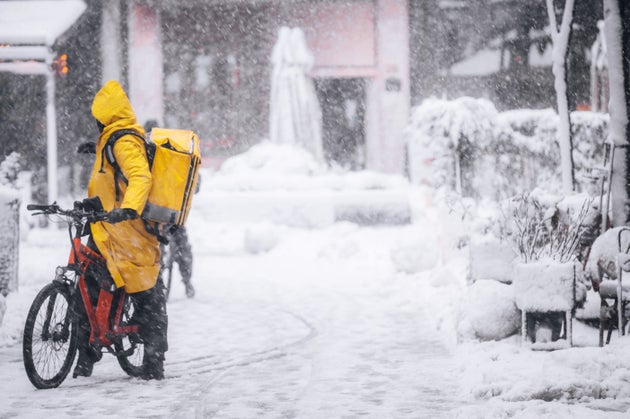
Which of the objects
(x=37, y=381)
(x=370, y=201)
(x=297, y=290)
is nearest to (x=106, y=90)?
(x=37, y=381)

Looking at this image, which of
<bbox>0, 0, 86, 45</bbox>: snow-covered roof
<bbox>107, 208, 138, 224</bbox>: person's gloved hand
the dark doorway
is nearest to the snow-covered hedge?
<bbox>107, 208, 138, 224</bbox>: person's gloved hand

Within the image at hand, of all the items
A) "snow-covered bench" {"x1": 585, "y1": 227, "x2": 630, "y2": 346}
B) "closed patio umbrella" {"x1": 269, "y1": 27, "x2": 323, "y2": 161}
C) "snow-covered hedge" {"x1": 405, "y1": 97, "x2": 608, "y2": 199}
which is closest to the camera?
"snow-covered bench" {"x1": 585, "y1": 227, "x2": 630, "y2": 346}

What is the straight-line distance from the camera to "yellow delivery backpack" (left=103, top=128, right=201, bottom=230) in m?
5.64

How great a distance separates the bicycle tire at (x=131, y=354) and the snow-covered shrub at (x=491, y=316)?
2528mm

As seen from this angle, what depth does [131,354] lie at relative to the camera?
5.98 metres

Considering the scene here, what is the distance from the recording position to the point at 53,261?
1333 centimetres

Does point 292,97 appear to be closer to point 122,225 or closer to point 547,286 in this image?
point 547,286

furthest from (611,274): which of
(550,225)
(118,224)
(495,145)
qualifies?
(495,145)

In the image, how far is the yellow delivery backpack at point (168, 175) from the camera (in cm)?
564

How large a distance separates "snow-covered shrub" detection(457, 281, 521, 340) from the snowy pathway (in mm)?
341

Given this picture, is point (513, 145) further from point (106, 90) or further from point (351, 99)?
point (351, 99)

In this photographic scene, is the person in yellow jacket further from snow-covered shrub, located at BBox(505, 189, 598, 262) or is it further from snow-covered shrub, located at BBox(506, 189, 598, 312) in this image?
snow-covered shrub, located at BBox(505, 189, 598, 262)

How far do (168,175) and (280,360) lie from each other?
73.7 inches

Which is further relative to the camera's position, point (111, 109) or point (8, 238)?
point (8, 238)
